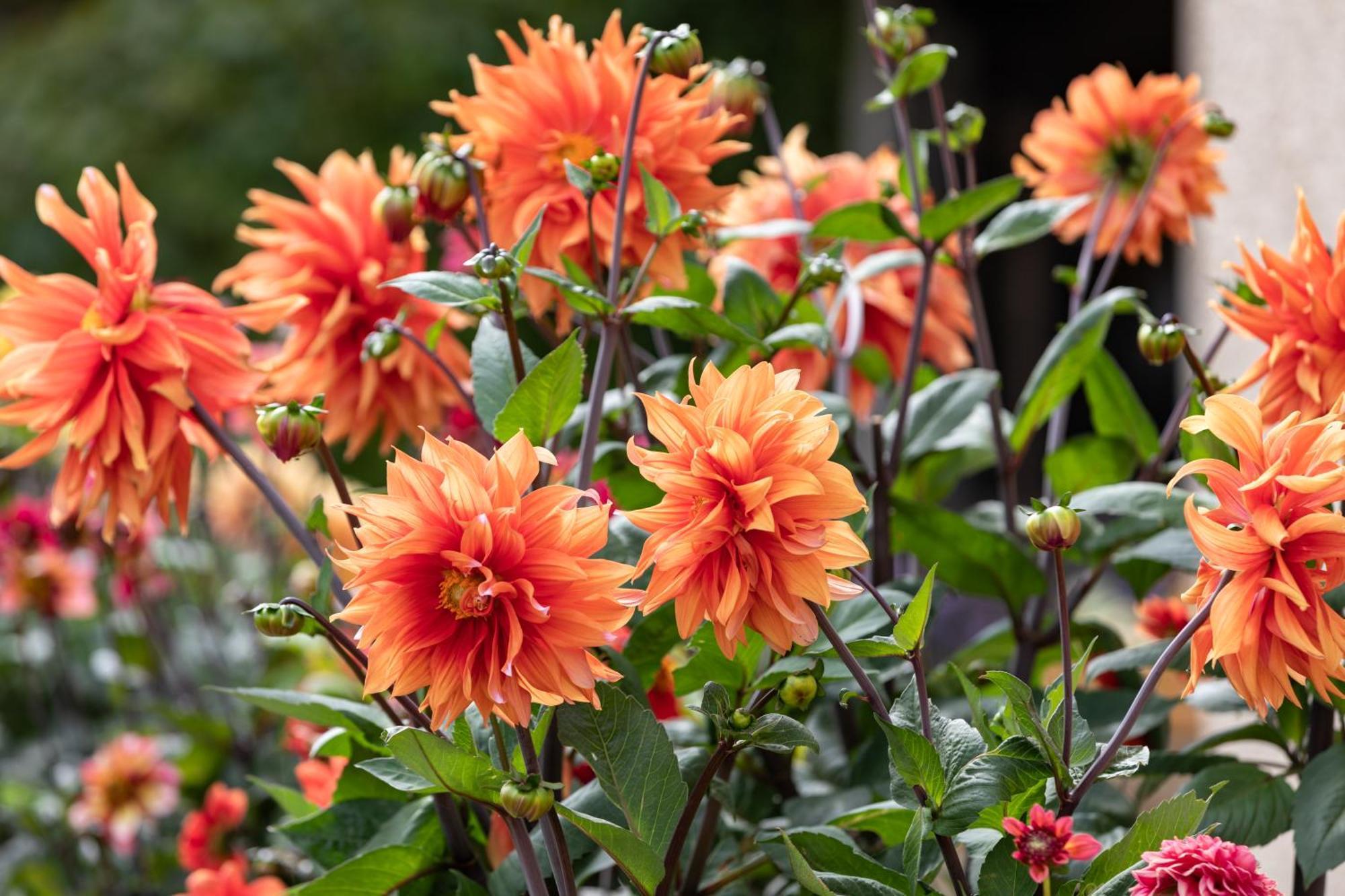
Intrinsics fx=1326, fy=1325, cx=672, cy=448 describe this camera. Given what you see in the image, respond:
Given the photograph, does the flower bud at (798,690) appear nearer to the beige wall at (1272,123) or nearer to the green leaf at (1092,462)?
the green leaf at (1092,462)

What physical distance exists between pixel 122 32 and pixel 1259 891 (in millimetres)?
3558

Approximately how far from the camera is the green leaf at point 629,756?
0.48m

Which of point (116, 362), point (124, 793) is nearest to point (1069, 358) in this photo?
point (116, 362)

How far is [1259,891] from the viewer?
0.41m

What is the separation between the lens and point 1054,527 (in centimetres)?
44

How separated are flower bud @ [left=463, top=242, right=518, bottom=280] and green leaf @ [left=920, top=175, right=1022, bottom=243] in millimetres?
275

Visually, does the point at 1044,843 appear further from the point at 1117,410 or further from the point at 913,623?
the point at 1117,410

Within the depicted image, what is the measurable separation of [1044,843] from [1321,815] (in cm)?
20

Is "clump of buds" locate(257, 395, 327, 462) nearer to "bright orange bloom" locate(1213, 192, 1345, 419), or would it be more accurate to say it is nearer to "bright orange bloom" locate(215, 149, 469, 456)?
"bright orange bloom" locate(215, 149, 469, 456)

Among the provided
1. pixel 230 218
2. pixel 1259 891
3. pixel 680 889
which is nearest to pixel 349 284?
pixel 680 889

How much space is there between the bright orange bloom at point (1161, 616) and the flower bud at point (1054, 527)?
37cm

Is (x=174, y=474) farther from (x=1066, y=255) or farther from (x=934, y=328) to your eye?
(x=1066, y=255)

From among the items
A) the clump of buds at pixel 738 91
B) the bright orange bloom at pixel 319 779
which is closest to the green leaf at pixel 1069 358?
the clump of buds at pixel 738 91

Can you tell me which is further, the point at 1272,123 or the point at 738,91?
the point at 1272,123
